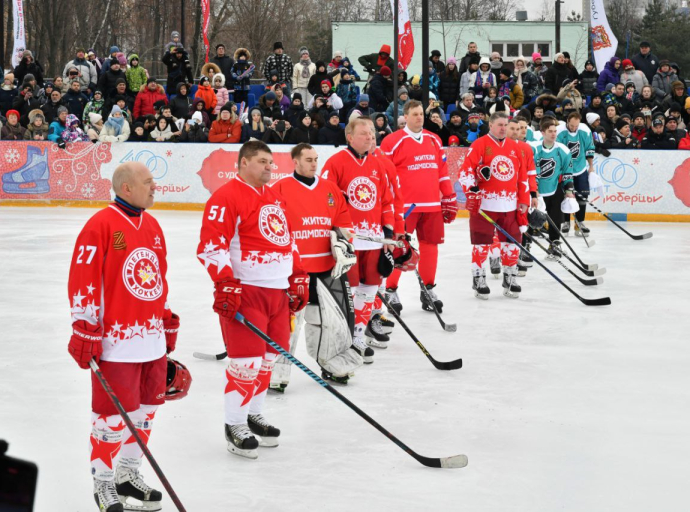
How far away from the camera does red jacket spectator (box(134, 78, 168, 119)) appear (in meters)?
15.5

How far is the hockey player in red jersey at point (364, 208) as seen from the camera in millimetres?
5200

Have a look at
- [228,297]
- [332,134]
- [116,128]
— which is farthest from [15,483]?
[116,128]

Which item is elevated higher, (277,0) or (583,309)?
(277,0)

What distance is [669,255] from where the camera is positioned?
9773 millimetres

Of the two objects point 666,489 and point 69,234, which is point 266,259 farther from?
point 69,234

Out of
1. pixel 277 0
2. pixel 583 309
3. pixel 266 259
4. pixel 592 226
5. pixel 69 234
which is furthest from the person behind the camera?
pixel 277 0

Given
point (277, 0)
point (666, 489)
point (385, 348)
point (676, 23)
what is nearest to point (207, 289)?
point (385, 348)

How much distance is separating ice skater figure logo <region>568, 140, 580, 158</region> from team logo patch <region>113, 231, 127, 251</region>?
801 centimetres

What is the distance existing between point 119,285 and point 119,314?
0.09m

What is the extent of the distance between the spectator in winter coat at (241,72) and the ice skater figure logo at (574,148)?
25.1ft

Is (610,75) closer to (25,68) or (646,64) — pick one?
(646,64)

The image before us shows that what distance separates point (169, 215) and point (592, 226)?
5.77 meters

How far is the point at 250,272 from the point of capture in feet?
12.2

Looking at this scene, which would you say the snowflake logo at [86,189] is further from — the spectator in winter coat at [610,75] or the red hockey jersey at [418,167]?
the spectator in winter coat at [610,75]
